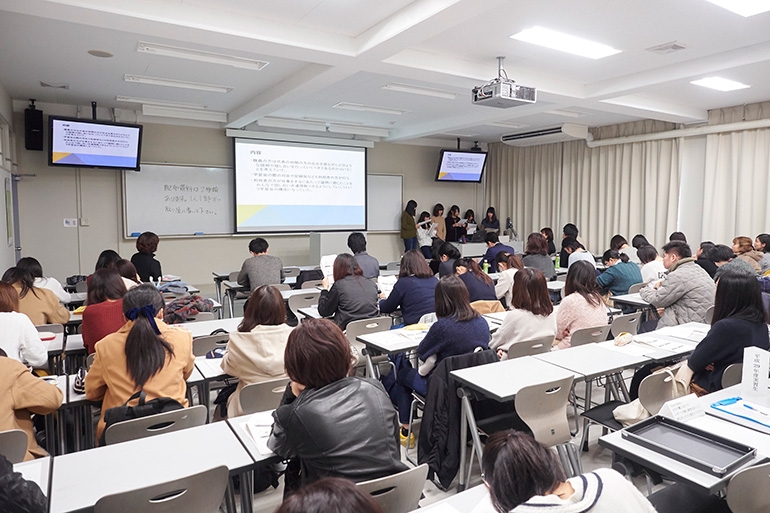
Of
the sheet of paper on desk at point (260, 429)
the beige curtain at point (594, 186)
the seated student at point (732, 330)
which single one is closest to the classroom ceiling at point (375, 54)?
the beige curtain at point (594, 186)

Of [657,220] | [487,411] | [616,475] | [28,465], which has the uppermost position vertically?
[657,220]

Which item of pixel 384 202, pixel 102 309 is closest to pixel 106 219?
pixel 384 202

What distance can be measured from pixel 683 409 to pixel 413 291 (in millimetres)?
2321

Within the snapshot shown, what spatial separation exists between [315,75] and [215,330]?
2.80 metres

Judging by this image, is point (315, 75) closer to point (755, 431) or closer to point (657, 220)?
point (755, 431)

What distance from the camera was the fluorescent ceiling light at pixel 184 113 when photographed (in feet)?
24.1

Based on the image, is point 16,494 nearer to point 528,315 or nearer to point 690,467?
point 690,467

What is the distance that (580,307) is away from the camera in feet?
12.1

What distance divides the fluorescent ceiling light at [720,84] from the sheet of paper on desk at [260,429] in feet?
19.7

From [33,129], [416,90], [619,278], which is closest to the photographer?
[619,278]

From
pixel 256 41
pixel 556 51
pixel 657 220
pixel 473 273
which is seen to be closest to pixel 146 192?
pixel 256 41

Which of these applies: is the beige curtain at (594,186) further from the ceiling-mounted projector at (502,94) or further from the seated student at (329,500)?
the seated student at (329,500)

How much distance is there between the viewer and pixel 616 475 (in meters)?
1.23

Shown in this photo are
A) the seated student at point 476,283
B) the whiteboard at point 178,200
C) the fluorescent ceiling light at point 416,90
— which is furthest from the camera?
the whiteboard at point 178,200
